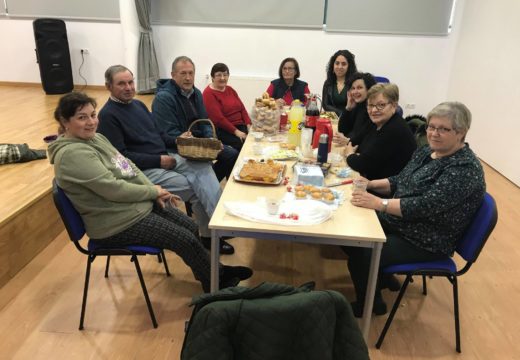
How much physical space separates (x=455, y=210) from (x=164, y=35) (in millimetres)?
4957

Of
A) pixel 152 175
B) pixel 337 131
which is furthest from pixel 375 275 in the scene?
pixel 337 131

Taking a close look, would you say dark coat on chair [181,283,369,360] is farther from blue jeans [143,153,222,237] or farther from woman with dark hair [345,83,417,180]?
blue jeans [143,153,222,237]

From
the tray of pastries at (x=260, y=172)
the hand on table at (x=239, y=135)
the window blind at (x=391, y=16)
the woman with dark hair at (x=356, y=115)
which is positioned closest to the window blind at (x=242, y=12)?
the window blind at (x=391, y=16)

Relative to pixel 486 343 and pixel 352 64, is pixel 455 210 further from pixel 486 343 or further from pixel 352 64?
pixel 352 64

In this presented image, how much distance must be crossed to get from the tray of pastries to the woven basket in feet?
0.87

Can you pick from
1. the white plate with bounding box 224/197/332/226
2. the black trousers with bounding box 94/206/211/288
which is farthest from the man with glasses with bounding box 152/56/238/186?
the white plate with bounding box 224/197/332/226

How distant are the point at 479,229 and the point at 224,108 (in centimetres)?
229

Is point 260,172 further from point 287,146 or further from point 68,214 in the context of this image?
point 68,214

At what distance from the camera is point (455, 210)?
176 cm

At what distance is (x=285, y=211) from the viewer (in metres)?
1.78

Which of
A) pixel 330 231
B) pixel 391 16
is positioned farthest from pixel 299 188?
pixel 391 16

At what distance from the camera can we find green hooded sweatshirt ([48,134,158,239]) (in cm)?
176

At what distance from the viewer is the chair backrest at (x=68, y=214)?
173 centimetres

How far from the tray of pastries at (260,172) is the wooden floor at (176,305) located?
0.69 metres
